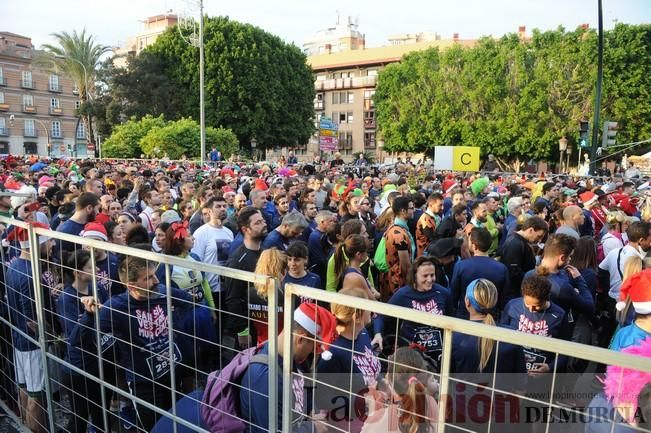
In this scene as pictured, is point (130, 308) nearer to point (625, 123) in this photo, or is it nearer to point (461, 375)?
point (461, 375)

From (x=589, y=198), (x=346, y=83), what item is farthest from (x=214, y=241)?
(x=346, y=83)

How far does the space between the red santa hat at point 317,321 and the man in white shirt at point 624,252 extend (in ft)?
12.9

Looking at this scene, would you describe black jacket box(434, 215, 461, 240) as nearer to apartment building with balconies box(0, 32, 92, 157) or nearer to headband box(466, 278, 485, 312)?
headband box(466, 278, 485, 312)

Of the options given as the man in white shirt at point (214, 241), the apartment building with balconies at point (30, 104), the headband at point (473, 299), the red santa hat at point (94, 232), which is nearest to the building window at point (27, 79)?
the apartment building with balconies at point (30, 104)

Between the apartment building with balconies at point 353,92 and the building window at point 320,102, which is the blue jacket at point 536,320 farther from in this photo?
the building window at point 320,102

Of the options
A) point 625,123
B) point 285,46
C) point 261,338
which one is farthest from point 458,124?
point 261,338

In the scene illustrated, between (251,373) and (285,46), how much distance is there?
146ft

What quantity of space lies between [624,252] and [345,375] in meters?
3.91

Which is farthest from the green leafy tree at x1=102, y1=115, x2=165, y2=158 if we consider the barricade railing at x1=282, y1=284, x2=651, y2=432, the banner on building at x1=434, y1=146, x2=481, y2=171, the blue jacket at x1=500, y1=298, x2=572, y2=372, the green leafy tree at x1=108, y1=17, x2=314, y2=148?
the barricade railing at x1=282, y1=284, x2=651, y2=432

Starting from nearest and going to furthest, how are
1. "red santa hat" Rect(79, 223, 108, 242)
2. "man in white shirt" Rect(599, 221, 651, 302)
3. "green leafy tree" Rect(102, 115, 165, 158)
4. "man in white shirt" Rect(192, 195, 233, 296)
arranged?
1. "red santa hat" Rect(79, 223, 108, 242)
2. "man in white shirt" Rect(599, 221, 651, 302)
3. "man in white shirt" Rect(192, 195, 233, 296)
4. "green leafy tree" Rect(102, 115, 165, 158)

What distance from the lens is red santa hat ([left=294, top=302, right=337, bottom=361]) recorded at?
222cm

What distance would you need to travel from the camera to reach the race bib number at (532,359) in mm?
3172

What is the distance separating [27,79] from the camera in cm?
6806

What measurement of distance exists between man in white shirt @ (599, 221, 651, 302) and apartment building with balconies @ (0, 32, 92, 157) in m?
64.6
